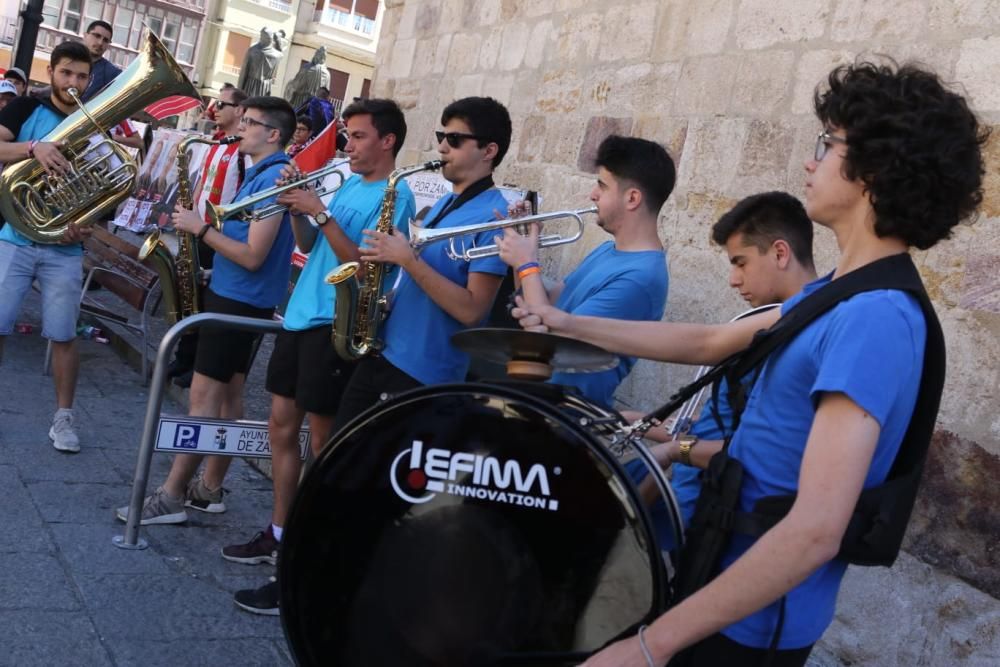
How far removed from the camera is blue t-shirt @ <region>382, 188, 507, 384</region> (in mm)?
3824

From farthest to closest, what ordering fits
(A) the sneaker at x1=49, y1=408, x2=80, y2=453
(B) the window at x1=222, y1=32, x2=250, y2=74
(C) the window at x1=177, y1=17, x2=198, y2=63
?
(C) the window at x1=177, y1=17, x2=198, y2=63 → (B) the window at x1=222, y1=32, x2=250, y2=74 → (A) the sneaker at x1=49, y1=408, x2=80, y2=453

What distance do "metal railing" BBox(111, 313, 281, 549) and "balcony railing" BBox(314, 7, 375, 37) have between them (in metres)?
40.0

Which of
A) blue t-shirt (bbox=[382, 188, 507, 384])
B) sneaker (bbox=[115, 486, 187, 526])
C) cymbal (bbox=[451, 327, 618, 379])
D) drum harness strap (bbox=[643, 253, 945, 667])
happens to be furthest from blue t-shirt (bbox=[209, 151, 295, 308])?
drum harness strap (bbox=[643, 253, 945, 667])

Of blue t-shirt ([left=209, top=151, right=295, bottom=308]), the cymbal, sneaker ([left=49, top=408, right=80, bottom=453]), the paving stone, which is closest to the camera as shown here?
the cymbal

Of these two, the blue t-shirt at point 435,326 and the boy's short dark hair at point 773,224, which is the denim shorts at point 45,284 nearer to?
the blue t-shirt at point 435,326

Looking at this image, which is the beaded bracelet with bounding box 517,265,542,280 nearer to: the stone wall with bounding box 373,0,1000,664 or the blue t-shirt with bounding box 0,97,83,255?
the stone wall with bounding box 373,0,1000,664

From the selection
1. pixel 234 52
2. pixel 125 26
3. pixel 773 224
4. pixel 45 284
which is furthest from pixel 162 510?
pixel 125 26

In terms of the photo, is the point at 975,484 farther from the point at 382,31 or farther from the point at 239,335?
the point at 382,31

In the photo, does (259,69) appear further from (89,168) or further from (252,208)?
(252,208)

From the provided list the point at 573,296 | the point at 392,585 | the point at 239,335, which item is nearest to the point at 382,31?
the point at 239,335

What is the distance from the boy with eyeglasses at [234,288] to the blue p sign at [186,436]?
1.17 ft

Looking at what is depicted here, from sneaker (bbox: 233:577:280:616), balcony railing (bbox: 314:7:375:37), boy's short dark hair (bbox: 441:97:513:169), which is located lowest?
sneaker (bbox: 233:577:280:616)

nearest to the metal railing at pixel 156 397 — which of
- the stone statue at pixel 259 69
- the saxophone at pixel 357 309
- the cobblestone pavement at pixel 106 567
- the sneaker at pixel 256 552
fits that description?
the cobblestone pavement at pixel 106 567

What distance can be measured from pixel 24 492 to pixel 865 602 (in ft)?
11.2
